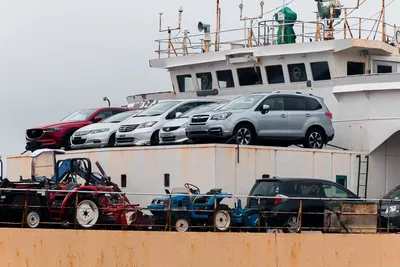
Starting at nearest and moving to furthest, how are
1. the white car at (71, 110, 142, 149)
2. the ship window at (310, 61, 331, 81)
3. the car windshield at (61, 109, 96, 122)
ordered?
1. the white car at (71, 110, 142, 149)
2. the ship window at (310, 61, 331, 81)
3. the car windshield at (61, 109, 96, 122)

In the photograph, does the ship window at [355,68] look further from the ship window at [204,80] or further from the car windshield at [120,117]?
the car windshield at [120,117]

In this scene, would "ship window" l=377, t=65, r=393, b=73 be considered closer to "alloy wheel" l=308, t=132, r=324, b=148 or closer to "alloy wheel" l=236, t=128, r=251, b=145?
"alloy wheel" l=308, t=132, r=324, b=148

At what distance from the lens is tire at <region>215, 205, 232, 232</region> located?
19.0 metres

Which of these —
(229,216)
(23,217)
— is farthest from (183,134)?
(23,217)

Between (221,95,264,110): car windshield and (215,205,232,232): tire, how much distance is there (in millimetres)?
5774

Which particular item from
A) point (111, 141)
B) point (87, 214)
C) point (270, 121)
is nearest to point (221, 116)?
point (270, 121)

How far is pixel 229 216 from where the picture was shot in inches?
753

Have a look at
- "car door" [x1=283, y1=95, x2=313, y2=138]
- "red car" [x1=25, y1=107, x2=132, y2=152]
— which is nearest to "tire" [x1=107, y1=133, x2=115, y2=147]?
"red car" [x1=25, y1=107, x2=132, y2=152]

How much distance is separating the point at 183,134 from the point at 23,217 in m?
7.87

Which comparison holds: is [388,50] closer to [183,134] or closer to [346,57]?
[346,57]

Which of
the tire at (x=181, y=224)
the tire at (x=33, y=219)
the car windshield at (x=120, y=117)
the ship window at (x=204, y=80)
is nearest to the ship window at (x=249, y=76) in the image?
the ship window at (x=204, y=80)

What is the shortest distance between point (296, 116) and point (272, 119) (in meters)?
0.83

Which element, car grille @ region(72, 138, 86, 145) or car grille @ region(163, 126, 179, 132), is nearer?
car grille @ region(163, 126, 179, 132)

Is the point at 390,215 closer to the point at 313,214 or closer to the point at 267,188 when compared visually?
the point at 313,214
